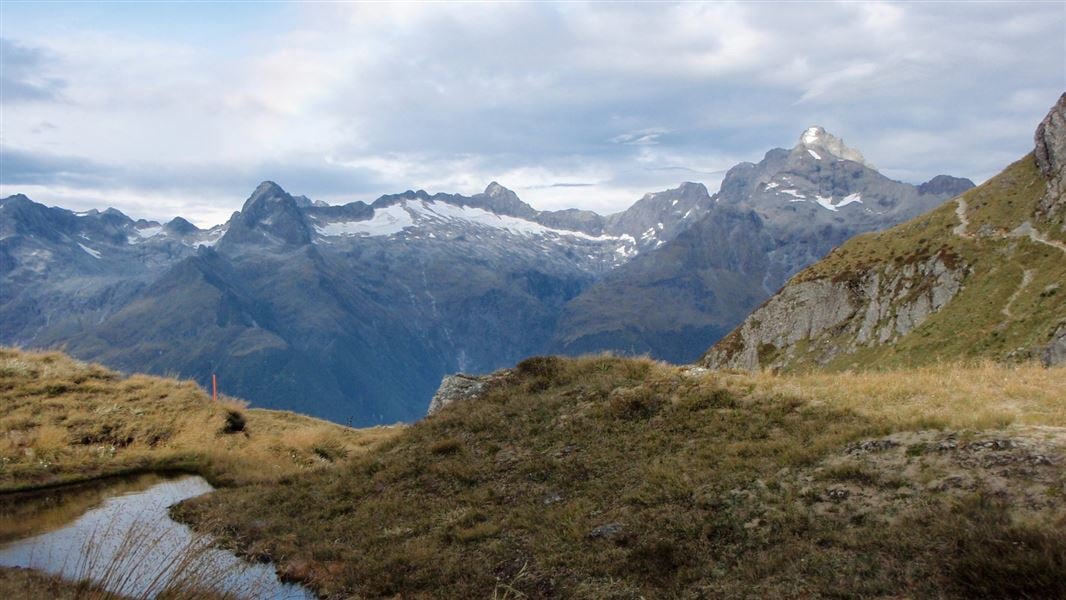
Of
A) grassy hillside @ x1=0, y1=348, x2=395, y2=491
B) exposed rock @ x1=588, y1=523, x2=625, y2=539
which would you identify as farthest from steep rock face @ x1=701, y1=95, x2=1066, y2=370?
exposed rock @ x1=588, y1=523, x2=625, y2=539

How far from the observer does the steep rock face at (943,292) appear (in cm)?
7012

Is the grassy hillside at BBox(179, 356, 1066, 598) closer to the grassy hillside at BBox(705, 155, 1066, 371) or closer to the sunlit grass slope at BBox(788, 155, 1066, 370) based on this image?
the grassy hillside at BBox(705, 155, 1066, 371)

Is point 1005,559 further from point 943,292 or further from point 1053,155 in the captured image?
point 1053,155

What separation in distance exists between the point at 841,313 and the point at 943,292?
73.8 feet

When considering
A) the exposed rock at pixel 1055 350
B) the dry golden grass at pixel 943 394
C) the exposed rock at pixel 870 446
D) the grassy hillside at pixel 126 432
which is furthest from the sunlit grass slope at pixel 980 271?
the grassy hillside at pixel 126 432

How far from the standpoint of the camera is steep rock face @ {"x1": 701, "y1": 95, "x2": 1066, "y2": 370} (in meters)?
70.1

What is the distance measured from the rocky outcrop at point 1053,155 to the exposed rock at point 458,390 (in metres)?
95.2

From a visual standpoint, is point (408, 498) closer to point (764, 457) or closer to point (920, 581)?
point (764, 457)

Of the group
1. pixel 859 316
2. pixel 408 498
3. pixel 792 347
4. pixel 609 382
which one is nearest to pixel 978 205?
pixel 859 316

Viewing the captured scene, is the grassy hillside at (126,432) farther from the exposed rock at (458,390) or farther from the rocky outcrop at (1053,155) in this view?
the rocky outcrop at (1053,155)

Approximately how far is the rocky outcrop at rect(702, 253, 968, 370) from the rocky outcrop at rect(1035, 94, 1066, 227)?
14281 mm

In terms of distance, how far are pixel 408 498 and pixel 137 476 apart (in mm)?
11669

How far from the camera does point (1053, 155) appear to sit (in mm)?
99938

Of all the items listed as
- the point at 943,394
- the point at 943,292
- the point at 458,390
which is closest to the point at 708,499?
the point at 943,394
